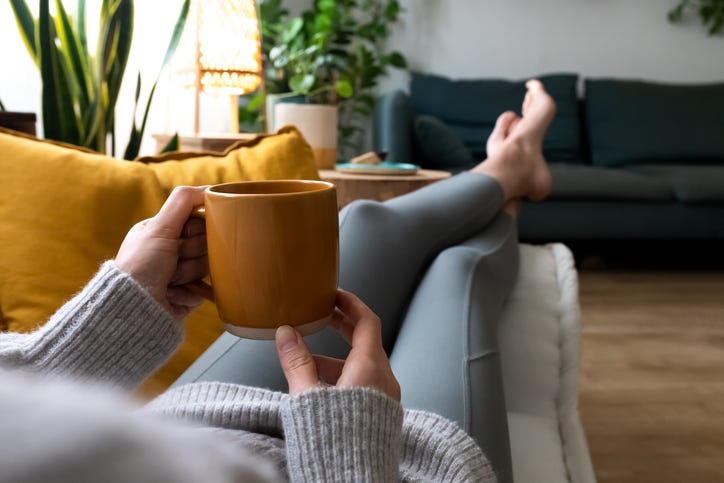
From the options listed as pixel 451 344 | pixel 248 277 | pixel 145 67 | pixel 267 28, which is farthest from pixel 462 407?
pixel 267 28

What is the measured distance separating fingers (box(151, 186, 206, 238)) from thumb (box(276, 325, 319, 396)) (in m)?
0.14

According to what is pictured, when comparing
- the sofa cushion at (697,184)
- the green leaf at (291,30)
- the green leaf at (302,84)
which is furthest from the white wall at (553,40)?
the green leaf at (302,84)

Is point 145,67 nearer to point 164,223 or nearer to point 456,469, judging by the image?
point 164,223

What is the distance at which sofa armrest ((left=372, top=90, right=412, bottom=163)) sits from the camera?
9.68 ft

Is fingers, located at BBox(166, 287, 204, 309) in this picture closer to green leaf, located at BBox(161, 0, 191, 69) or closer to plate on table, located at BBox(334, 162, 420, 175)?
green leaf, located at BBox(161, 0, 191, 69)

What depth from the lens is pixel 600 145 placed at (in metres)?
3.40

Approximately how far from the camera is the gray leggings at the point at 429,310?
71 centimetres

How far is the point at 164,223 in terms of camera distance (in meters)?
0.56

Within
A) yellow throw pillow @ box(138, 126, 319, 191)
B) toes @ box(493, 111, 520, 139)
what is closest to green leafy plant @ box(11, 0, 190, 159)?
yellow throw pillow @ box(138, 126, 319, 191)

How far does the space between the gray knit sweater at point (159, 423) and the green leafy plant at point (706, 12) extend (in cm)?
374

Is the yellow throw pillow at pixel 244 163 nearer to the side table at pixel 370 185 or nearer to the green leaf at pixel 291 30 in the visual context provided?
the side table at pixel 370 185

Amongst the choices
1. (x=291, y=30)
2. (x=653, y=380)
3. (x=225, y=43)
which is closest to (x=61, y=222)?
(x=225, y=43)

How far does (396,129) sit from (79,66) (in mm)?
1835

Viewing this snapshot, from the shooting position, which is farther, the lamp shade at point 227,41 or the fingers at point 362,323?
the lamp shade at point 227,41
